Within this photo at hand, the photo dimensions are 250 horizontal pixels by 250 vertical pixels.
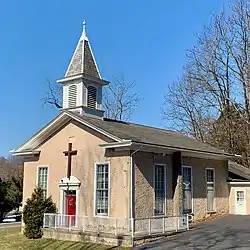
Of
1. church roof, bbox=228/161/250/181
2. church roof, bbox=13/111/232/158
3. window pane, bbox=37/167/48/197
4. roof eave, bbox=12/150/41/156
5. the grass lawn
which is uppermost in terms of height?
church roof, bbox=13/111/232/158

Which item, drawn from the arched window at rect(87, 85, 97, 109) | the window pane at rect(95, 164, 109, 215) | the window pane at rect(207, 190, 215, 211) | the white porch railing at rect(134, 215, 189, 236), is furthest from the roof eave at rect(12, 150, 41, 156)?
the window pane at rect(207, 190, 215, 211)

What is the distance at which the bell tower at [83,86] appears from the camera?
902 inches

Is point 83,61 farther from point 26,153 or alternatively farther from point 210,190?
point 210,190

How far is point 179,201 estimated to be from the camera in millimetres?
21484

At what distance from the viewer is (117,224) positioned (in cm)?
1847

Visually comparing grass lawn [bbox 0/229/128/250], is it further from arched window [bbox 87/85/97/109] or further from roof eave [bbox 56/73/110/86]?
roof eave [bbox 56/73/110/86]

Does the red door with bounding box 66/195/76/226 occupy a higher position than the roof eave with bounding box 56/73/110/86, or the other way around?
the roof eave with bounding box 56/73/110/86

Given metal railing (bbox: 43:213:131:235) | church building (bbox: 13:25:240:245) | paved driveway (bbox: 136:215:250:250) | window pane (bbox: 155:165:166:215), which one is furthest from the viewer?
window pane (bbox: 155:165:166:215)

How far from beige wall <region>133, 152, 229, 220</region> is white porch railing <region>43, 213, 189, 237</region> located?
0.82m

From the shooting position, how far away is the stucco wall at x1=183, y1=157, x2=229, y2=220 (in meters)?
23.7

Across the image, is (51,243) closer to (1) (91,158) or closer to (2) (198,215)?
(1) (91,158)

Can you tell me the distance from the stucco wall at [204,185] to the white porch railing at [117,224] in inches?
132

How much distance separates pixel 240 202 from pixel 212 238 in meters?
10.1

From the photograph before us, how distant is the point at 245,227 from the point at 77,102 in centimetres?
1133
